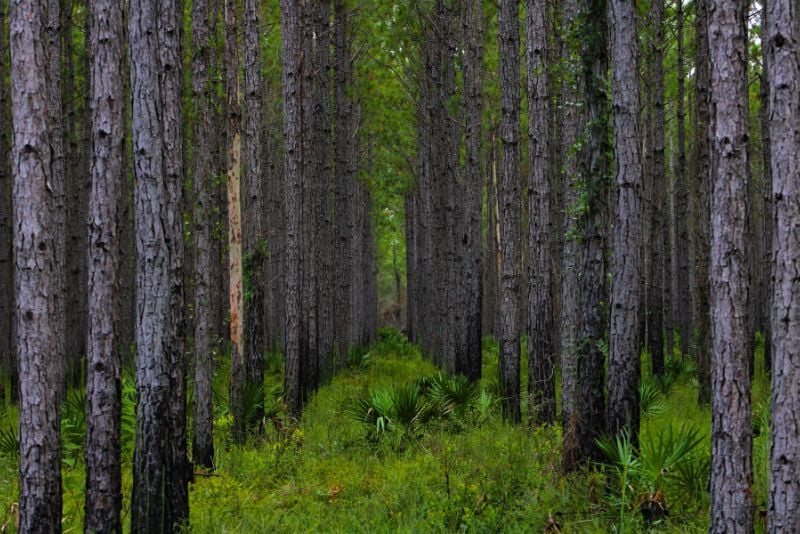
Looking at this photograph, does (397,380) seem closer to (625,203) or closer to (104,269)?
(625,203)

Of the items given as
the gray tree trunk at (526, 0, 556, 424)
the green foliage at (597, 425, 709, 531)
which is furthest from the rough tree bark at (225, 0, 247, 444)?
the green foliage at (597, 425, 709, 531)

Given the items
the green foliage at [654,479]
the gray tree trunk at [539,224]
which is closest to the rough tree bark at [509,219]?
the gray tree trunk at [539,224]

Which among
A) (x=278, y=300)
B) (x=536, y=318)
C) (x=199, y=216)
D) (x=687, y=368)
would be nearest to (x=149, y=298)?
(x=199, y=216)

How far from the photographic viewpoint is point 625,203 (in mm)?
7812

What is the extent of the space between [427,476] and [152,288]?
4.03m

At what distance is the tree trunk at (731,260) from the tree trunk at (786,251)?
289mm

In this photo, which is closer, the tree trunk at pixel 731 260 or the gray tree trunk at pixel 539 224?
the tree trunk at pixel 731 260

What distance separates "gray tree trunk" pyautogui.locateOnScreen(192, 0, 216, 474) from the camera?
9.73 metres

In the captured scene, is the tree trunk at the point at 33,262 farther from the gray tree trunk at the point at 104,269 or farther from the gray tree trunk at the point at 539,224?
the gray tree trunk at the point at 539,224

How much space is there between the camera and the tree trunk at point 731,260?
18.0 ft

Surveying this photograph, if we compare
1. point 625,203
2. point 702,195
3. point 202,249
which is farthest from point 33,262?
point 702,195

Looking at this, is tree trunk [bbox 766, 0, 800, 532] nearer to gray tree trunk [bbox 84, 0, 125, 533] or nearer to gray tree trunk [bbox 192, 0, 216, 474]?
gray tree trunk [bbox 84, 0, 125, 533]

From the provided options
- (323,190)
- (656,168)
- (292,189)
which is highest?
(656,168)

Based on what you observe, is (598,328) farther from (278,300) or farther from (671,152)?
(671,152)
